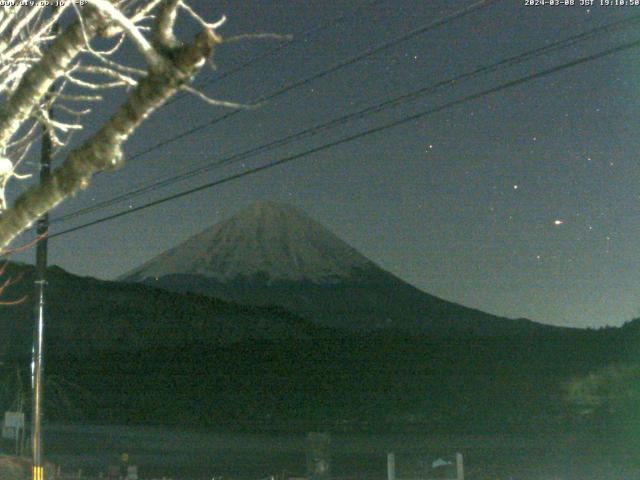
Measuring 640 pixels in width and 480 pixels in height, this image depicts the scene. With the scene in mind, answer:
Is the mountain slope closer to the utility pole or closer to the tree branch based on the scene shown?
the utility pole

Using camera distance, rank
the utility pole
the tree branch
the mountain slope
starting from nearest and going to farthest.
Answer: the tree branch < the utility pole < the mountain slope

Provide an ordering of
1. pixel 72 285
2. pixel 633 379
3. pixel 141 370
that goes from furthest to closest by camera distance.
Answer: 1. pixel 72 285
2. pixel 141 370
3. pixel 633 379

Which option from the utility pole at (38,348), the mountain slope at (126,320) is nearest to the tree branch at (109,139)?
the utility pole at (38,348)

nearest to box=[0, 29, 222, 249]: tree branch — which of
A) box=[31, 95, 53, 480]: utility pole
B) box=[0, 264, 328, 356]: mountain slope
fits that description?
box=[31, 95, 53, 480]: utility pole

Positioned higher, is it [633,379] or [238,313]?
[238,313]

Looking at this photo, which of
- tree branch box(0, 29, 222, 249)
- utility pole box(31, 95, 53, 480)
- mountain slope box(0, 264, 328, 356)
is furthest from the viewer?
mountain slope box(0, 264, 328, 356)

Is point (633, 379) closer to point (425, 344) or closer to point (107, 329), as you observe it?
point (425, 344)

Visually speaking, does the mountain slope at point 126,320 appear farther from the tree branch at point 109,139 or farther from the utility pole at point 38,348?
the tree branch at point 109,139

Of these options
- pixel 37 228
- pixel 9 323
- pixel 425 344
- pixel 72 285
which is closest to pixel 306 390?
pixel 425 344

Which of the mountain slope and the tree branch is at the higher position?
the mountain slope

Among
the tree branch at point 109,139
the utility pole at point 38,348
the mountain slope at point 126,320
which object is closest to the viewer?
the tree branch at point 109,139

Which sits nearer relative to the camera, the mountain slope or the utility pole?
the utility pole
